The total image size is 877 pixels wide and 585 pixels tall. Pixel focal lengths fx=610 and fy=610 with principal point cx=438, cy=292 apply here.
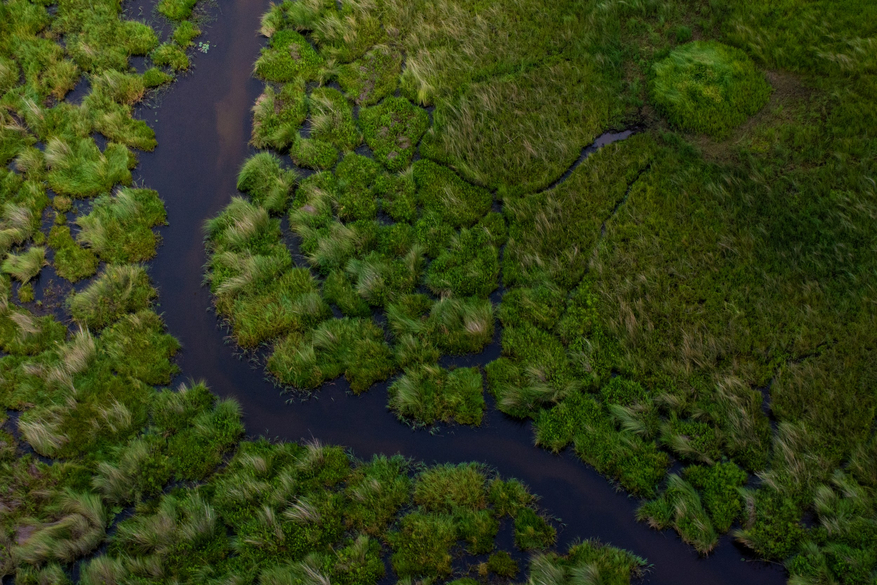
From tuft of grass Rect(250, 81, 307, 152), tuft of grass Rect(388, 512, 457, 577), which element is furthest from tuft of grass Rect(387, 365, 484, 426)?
tuft of grass Rect(250, 81, 307, 152)

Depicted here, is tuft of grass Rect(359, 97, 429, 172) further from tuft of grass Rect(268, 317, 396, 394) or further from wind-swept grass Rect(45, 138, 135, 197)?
wind-swept grass Rect(45, 138, 135, 197)

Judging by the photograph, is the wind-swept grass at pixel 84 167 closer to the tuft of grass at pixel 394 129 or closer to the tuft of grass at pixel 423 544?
the tuft of grass at pixel 394 129

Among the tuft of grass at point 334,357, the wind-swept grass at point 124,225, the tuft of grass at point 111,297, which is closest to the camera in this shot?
the tuft of grass at point 334,357

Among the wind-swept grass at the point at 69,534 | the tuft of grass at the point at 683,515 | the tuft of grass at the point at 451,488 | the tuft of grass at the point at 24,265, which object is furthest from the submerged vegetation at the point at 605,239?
the wind-swept grass at the point at 69,534

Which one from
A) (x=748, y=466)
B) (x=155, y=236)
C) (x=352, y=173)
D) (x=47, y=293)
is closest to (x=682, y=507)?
(x=748, y=466)

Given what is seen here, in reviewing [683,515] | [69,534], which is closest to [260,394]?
[69,534]

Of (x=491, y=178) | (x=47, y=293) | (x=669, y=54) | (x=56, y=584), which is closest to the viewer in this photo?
(x=56, y=584)

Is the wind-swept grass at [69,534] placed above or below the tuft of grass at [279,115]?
below

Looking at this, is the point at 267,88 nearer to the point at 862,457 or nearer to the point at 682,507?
the point at 682,507
